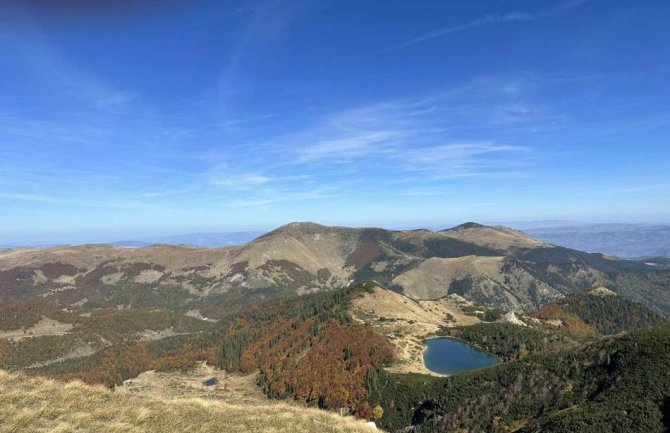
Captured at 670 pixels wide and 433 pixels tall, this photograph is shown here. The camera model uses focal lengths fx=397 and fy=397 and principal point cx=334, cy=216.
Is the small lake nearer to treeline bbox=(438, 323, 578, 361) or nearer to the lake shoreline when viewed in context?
the lake shoreline

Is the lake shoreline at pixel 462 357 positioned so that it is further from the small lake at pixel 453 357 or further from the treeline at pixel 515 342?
the treeline at pixel 515 342

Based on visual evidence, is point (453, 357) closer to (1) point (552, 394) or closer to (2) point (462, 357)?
(2) point (462, 357)

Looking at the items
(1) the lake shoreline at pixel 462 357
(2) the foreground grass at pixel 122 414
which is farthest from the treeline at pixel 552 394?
(2) the foreground grass at pixel 122 414

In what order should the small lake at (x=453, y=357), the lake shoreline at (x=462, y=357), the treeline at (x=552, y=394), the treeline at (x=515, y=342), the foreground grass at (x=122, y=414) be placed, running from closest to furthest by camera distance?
the foreground grass at (x=122, y=414) → the treeline at (x=552, y=394) → the lake shoreline at (x=462, y=357) → the small lake at (x=453, y=357) → the treeline at (x=515, y=342)

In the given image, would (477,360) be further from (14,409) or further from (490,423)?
(14,409)

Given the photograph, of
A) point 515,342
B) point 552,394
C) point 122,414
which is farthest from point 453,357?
point 122,414

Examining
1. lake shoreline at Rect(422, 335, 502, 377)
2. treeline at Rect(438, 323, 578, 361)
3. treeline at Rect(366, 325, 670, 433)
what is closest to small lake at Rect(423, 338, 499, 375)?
lake shoreline at Rect(422, 335, 502, 377)

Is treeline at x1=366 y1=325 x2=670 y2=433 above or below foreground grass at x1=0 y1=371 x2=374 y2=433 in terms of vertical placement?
below
